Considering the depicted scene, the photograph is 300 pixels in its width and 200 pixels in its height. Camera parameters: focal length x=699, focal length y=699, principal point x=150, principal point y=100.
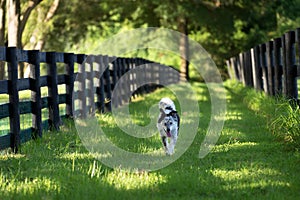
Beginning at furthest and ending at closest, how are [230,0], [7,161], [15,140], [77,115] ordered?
[230,0] → [77,115] → [15,140] → [7,161]

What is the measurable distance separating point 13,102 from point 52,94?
249 cm

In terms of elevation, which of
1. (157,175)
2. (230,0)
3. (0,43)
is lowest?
(157,175)

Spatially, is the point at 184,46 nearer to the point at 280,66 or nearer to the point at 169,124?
the point at 280,66

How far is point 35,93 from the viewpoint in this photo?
34.8 ft

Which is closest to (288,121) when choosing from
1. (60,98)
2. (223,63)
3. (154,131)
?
(154,131)

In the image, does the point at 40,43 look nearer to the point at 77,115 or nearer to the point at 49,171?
the point at 77,115

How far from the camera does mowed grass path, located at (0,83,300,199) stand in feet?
20.4

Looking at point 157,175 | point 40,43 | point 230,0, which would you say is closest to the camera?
point 157,175

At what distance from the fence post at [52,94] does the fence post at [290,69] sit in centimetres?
444

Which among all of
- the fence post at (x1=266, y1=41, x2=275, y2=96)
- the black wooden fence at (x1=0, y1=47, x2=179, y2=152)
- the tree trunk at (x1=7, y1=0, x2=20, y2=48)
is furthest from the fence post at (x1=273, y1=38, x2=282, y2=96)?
the tree trunk at (x1=7, y1=0, x2=20, y2=48)

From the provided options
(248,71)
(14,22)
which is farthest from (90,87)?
(14,22)

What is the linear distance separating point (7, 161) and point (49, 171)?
0.91 meters

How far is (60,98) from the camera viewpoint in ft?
41.6

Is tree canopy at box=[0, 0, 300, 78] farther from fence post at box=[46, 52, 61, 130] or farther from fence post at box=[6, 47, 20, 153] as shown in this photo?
fence post at box=[6, 47, 20, 153]
